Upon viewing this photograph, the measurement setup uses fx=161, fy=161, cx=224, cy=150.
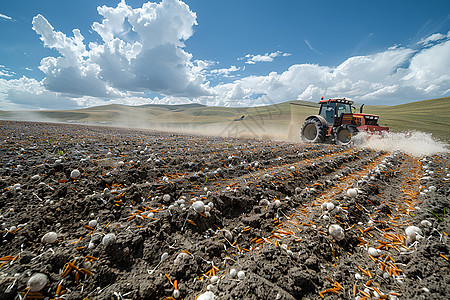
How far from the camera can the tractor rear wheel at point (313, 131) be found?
11898 millimetres

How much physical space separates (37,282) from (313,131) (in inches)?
600

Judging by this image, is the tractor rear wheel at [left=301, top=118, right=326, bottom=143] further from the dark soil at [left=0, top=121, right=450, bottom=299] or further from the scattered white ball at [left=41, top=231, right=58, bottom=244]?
the scattered white ball at [left=41, top=231, right=58, bottom=244]

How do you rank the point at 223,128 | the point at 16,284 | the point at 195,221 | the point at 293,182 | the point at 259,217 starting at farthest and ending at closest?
1. the point at 223,128
2. the point at 293,182
3. the point at 259,217
4. the point at 195,221
5. the point at 16,284

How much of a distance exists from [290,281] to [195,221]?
1353mm

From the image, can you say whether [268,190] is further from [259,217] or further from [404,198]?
[404,198]

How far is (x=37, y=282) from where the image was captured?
4.57 feet

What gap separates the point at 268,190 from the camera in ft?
10.8

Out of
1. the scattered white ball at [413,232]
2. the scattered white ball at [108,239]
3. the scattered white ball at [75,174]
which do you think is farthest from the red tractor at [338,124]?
the scattered white ball at [75,174]

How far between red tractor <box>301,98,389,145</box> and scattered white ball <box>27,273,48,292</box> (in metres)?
13.6

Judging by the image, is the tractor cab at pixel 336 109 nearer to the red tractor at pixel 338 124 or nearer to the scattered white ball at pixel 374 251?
the red tractor at pixel 338 124

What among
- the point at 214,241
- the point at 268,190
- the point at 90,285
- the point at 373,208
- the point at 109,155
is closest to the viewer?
the point at 90,285

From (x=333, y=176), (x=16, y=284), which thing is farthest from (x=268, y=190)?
(x=16, y=284)

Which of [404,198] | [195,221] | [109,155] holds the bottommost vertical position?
[404,198]

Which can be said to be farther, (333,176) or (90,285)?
(333,176)
